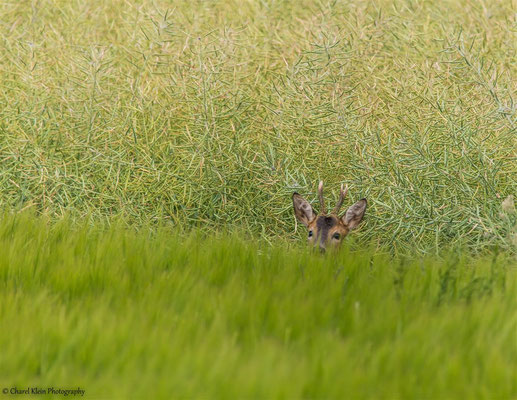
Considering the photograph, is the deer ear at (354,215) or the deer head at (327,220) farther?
the deer ear at (354,215)

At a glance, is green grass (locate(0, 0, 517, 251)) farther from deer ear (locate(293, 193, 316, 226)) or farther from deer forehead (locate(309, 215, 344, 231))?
deer forehead (locate(309, 215, 344, 231))

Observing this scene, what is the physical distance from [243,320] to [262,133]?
336 centimetres

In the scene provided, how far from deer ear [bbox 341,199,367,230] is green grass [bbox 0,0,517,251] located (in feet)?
1.26

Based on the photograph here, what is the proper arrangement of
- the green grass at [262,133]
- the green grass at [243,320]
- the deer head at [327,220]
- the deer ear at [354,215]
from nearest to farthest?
the green grass at [243,320] < the deer head at [327,220] < the deer ear at [354,215] < the green grass at [262,133]

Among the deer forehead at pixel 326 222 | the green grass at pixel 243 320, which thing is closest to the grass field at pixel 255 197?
the green grass at pixel 243 320

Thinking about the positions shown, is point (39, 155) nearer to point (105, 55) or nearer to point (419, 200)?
point (105, 55)

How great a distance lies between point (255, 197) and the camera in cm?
723

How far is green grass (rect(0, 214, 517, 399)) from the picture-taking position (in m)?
3.74

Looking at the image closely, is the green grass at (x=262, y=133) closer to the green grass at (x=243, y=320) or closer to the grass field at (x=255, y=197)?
the grass field at (x=255, y=197)

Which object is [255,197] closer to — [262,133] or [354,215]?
[262,133]

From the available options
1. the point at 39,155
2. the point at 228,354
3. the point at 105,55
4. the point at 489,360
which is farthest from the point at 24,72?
the point at 489,360

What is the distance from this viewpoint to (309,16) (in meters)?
10.1

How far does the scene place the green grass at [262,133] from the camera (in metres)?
6.98

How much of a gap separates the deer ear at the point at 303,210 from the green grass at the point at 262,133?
18.0 inches
